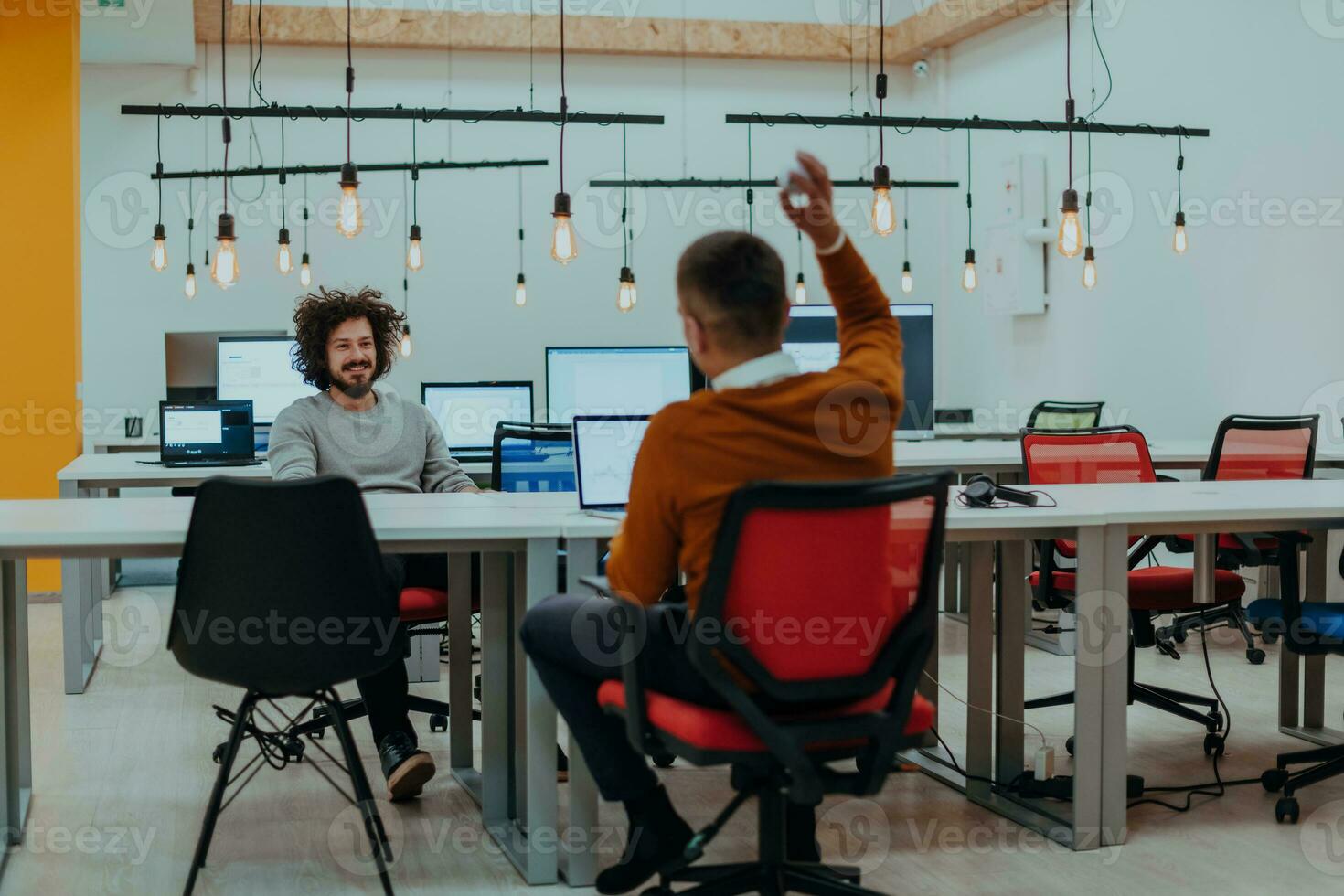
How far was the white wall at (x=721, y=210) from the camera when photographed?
7.21 m

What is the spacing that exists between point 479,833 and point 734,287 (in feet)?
5.42

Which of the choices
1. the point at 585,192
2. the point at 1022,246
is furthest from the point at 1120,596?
the point at 585,192

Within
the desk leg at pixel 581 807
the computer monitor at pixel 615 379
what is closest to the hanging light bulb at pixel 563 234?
the computer monitor at pixel 615 379

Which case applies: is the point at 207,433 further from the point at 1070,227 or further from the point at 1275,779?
the point at 1275,779

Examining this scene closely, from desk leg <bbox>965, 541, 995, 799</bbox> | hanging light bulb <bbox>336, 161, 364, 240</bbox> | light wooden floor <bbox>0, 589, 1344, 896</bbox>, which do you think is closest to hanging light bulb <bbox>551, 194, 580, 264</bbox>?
hanging light bulb <bbox>336, 161, 364, 240</bbox>

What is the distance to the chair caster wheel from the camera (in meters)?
3.28

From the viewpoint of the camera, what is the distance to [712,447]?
1979 mm

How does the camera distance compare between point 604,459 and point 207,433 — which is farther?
point 207,433

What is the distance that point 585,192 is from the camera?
9.68m

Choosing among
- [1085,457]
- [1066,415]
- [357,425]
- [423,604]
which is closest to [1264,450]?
[1085,457]

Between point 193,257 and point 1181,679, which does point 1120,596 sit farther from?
point 193,257

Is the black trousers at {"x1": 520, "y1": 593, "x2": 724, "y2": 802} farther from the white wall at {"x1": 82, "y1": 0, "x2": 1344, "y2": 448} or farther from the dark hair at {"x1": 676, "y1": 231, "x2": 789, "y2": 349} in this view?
the white wall at {"x1": 82, "y1": 0, "x2": 1344, "y2": 448}

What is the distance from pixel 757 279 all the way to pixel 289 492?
3.26ft

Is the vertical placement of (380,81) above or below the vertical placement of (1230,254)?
above
